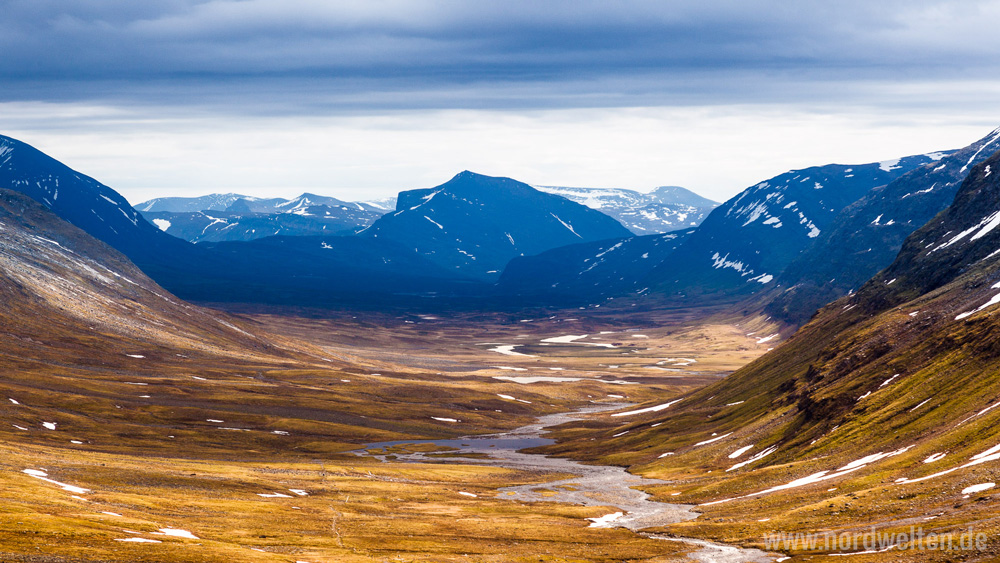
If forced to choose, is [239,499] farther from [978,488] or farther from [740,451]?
[740,451]

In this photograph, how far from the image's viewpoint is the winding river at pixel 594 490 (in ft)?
250

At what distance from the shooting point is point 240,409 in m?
200

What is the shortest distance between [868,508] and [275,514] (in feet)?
191

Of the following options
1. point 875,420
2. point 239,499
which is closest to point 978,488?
point 875,420

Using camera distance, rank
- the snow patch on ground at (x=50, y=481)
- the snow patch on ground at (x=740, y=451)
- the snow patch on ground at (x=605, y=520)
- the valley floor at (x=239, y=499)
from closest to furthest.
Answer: the valley floor at (x=239, y=499) → the snow patch on ground at (x=50, y=481) → the snow patch on ground at (x=605, y=520) → the snow patch on ground at (x=740, y=451)

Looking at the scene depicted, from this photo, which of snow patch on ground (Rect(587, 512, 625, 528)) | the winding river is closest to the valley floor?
snow patch on ground (Rect(587, 512, 625, 528))

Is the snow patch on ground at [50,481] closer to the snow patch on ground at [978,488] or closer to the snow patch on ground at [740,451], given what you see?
the snow patch on ground at [978,488]

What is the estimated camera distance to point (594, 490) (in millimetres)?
126750

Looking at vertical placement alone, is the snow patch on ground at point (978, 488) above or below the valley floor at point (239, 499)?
above

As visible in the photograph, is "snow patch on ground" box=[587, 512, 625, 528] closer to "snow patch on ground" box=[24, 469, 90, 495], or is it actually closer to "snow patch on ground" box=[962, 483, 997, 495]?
"snow patch on ground" box=[962, 483, 997, 495]

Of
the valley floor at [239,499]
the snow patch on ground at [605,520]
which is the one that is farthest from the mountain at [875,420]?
the valley floor at [239,499]

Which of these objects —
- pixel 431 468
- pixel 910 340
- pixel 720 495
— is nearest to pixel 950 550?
pixel 720 495

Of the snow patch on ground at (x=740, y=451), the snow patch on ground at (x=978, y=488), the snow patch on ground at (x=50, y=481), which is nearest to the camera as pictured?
the snow patch on ground at (x=978, y=488)

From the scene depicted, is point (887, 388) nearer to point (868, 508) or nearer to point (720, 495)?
point (720, 495)
